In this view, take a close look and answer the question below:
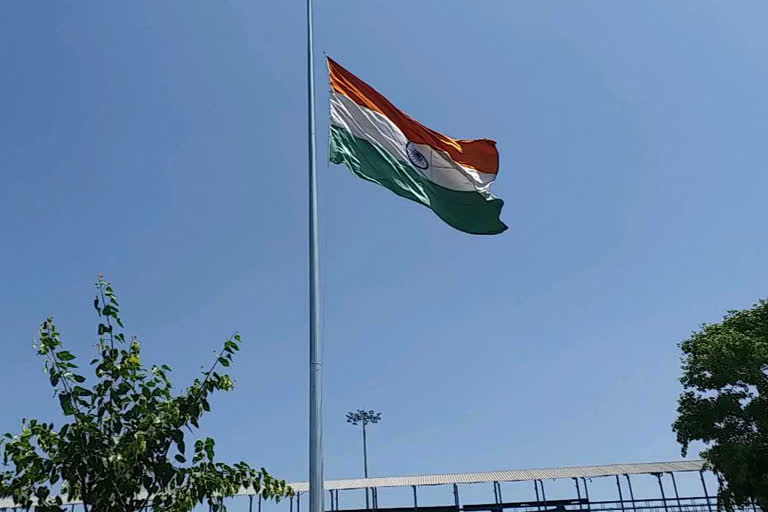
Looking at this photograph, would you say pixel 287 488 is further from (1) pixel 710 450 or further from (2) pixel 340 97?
(1) pixel 710 450

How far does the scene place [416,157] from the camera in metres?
11.5

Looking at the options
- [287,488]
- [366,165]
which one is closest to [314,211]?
[366,165]

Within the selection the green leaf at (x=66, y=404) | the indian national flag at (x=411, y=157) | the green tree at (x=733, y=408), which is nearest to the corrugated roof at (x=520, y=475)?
the green tree at (x=733, y=408)

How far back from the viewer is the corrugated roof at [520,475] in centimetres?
3250


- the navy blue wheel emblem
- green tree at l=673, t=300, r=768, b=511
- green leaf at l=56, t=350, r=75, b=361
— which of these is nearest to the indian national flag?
the navy blue wheel emblem

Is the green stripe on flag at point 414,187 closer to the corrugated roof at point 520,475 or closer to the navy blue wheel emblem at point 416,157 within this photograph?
the navy blue wheel emblem at point 416,157

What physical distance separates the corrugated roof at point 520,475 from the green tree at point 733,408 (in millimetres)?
6795

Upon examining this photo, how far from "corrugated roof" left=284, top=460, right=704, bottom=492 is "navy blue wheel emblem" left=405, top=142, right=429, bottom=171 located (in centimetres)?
2393

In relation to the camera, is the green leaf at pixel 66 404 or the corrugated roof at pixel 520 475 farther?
the corrugated roof at pixel 520 475

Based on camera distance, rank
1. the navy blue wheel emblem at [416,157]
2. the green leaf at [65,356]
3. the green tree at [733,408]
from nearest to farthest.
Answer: the green leaf at [65,356] < the navy blue wheel emblem at [416,157] < the green tree at [733,408]

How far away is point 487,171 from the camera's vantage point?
12.4 m

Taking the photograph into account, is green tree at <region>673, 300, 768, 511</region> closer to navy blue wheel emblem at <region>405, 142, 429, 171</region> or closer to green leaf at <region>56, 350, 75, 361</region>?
navy blue wheel emblem at <region>405, 142, 429, 171</region>

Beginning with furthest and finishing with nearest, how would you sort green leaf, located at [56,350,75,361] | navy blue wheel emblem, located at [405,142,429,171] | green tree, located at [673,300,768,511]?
1. green tree, located at [673,300,768,511]
2. navy blue wheel emblem, located at [405,142,429,171]
3. green leaf, located at [56,350,75,361]

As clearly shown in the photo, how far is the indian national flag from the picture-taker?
10.3 metres
